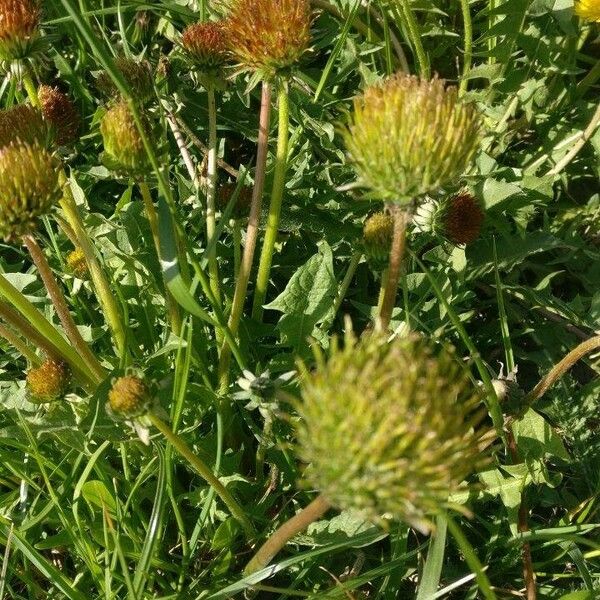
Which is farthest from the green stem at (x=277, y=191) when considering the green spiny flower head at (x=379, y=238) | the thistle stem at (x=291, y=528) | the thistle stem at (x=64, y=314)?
the thistle stem at (x=291, y=528)

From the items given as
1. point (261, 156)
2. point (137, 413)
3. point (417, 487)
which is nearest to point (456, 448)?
point (417, 487)

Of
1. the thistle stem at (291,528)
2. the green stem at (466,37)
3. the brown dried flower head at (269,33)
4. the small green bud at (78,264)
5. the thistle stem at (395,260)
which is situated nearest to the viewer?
the thistle stem at (291,528)

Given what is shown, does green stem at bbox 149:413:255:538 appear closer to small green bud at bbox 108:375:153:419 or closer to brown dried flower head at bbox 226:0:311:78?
small green bud at bbox 108:375:153:419

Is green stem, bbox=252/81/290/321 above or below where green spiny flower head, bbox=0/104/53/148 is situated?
below

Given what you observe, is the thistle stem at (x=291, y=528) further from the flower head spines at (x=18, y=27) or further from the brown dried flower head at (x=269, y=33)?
the flower head spines at (x=18, y=27)

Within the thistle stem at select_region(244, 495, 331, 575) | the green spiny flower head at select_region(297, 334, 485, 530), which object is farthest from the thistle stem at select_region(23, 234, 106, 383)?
the green spiny flower head at select_region(297, 334, 485, 530)

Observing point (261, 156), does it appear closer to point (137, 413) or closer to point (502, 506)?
point (137, 413)
